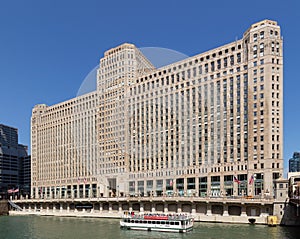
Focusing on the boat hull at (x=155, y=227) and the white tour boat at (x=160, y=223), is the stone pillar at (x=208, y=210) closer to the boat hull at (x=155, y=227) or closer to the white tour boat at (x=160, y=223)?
the white tour boat at (x=160, y=223)

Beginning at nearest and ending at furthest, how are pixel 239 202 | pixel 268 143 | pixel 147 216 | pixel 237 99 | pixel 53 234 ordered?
pixel 53 234 < pixel 147 216 < pixel 239 202 < pixel 268 143 < pixel 237 99

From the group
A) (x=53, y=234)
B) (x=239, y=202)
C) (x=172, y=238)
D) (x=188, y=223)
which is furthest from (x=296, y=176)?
(x=53, y=234)

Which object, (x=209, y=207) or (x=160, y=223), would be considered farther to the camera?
(x=209, y=207)

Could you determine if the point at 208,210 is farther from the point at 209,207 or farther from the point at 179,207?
the point at 179,207

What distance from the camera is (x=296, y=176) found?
137875 mm

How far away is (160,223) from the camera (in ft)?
438

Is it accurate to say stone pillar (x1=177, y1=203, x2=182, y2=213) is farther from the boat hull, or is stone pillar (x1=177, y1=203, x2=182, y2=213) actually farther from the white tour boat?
the boat hull

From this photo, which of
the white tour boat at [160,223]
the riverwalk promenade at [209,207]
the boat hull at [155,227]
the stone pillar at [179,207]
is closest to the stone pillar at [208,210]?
the riverwalk promenade at [209,207]

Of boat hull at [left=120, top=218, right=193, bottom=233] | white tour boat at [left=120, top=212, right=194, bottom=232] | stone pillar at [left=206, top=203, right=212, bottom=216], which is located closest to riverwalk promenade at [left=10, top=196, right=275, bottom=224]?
stone pillar at [left=206, top=203, right=212, bottom=216]

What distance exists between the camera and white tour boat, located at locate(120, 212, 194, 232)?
128m

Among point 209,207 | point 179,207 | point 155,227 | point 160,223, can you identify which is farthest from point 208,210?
point 155,227

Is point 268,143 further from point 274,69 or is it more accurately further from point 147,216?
point 147,216

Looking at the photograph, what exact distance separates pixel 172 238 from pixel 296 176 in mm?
52853

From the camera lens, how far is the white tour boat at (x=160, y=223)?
419ft
